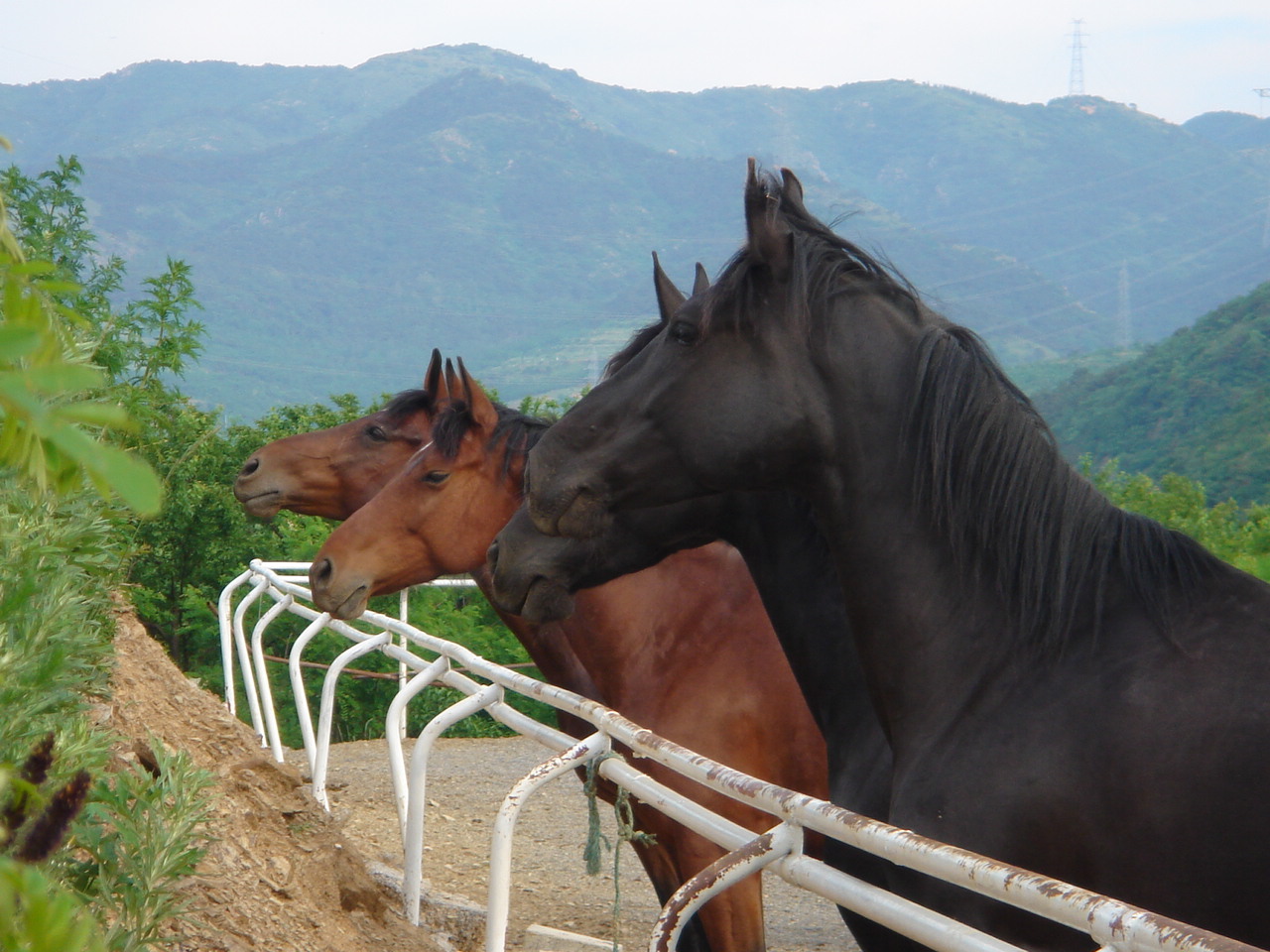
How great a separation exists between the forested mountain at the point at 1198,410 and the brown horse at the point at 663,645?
2859 centimetres

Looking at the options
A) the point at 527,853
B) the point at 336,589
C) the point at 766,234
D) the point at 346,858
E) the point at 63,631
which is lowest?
the point at 527,853

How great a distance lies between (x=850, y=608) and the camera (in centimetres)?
257

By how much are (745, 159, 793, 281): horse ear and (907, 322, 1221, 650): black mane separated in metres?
0.37

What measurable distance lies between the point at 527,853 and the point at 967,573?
551 cm

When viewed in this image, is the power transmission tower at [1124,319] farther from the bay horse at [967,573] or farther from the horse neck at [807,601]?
the bay horse at [967,573]

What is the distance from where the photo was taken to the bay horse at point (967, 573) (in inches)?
79.7

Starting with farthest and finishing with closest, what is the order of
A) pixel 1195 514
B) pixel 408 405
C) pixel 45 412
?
pixel 1195 514 < pixel 408 405 < pixel 45 412

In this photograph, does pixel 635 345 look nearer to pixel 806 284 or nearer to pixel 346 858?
pixel 806 284

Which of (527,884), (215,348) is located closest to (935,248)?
(215,348)

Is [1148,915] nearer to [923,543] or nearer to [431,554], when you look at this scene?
[923,543]

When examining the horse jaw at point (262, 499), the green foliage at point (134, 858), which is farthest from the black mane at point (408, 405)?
the green foliage at point (134, 858)

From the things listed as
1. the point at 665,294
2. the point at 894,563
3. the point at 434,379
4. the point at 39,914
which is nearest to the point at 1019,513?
the point at 894,563

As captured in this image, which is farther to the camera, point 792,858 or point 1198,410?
point 1198,410

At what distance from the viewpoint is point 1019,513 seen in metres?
2.38
